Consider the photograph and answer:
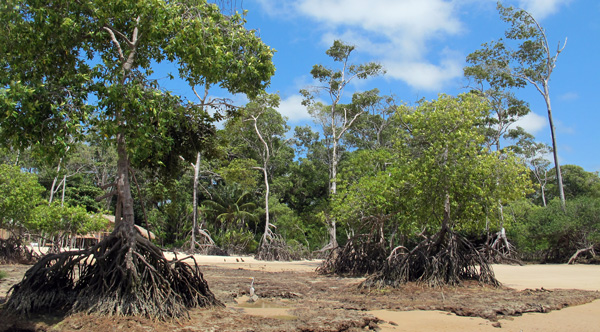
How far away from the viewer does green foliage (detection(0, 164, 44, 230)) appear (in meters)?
17.5

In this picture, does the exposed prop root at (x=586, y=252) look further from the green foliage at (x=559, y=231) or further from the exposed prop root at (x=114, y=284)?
the exposed prop root at (x=114, y=284)

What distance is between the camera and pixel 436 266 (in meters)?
11.0

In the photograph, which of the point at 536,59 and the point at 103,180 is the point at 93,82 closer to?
the point at 536,59

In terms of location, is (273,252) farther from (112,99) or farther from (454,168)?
(112,99)

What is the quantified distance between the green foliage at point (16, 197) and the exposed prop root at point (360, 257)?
1274cm

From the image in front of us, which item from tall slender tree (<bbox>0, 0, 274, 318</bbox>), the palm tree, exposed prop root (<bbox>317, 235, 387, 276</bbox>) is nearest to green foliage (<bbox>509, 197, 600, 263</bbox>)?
exposed prop root (<bbox>317, 235, 387, 276</bbox>)

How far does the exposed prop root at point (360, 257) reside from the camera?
49.5ft

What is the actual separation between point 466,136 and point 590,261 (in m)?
16.5

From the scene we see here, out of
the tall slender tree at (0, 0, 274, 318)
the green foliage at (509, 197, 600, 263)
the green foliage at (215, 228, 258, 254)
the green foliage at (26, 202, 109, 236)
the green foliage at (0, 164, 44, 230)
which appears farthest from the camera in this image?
the green foliage at (215, 228, 258, 254)

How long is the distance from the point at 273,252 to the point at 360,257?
41.4 feet

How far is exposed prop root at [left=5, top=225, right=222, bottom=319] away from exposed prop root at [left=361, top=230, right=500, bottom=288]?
5.47 meters

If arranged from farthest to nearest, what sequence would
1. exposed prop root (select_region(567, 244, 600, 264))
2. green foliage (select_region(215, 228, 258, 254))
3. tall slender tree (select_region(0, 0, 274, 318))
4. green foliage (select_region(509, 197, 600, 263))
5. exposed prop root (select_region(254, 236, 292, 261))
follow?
1. green foliage (select_region(215, 228, 258, 254))
2. exposed prop root (select_region(254, 236, 292, 261))
3. green foliage (select_region(509, 197, 600, 263))
4. exposed prop root (select_region(567, 244, 600, 264))
5. tall slender tree (select_region(0, 0, 274, 318))

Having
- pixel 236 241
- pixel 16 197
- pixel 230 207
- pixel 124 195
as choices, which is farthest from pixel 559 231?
pixel 16 197

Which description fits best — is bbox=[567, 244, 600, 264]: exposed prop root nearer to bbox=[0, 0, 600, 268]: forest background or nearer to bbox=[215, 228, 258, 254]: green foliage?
bbox=[0, 0, 600, 268]: forest background
